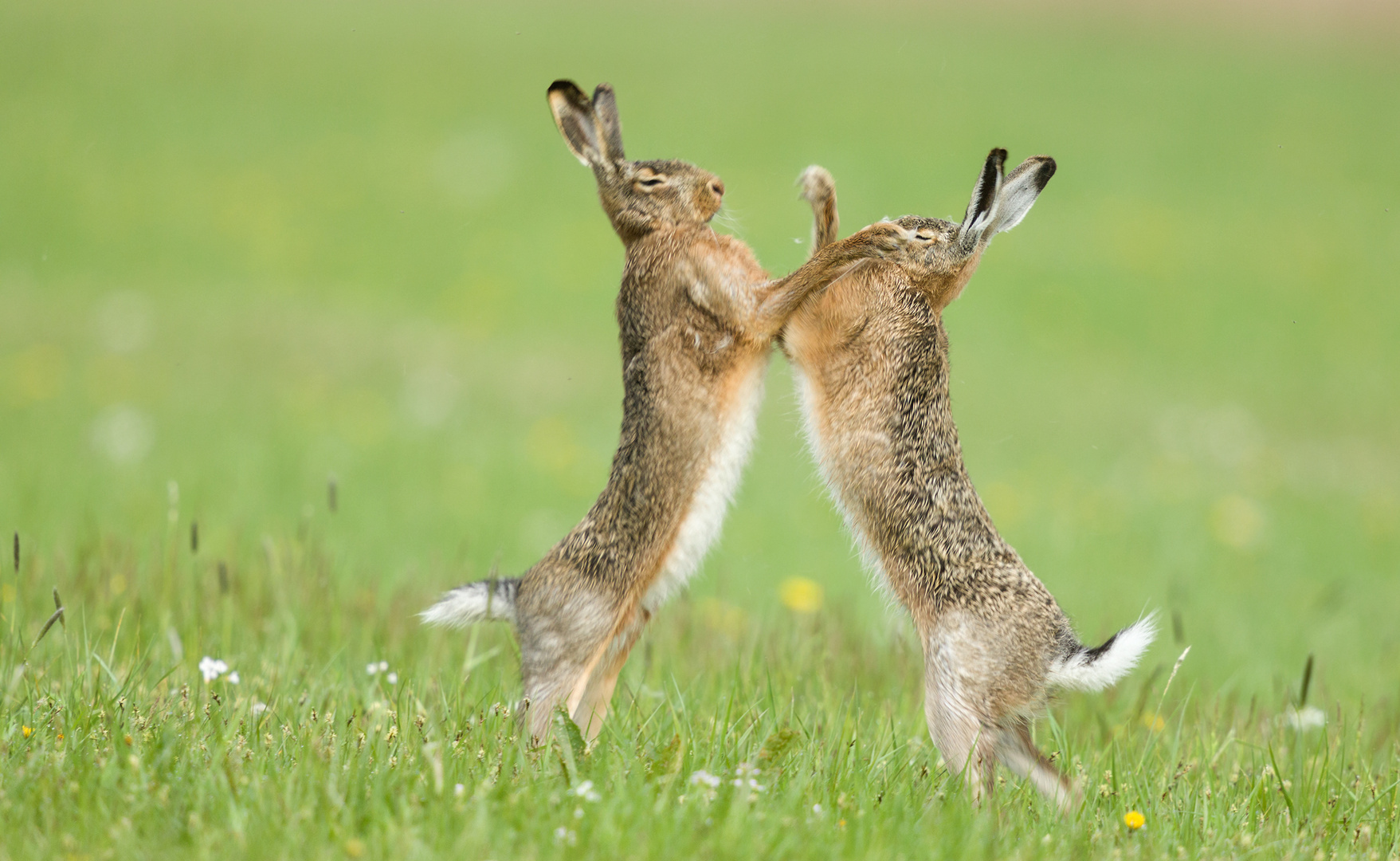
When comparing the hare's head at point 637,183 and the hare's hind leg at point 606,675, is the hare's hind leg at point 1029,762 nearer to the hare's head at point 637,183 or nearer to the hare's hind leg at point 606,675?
the hare's hind leg at point 606,675

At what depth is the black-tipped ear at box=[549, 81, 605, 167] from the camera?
425cm

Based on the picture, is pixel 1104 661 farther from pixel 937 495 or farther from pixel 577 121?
pixel 577 121

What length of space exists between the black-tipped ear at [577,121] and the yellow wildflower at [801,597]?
2655 mm

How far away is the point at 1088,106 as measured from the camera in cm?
1783

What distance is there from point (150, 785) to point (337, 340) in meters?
9.87

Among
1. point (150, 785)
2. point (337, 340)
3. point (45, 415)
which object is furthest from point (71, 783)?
point (337, 340)

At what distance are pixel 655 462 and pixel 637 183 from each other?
3.41ft

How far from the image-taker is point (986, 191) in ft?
12.8

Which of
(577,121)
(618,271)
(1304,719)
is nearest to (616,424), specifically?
(618,271)

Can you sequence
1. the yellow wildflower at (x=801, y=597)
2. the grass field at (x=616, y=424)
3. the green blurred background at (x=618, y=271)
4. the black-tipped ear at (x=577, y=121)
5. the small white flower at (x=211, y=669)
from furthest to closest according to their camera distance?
the green blurred background at (x=618, y=271) < the yellow wildflower at (x=801, y=597) < the black-tipped ear at (x=577, y=121) < the small white flower at (x=211, y=669) < the grass field at (x=616, y=424)

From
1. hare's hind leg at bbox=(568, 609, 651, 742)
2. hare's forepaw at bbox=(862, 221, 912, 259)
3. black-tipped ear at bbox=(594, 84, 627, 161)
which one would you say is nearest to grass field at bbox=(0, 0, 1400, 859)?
hare's hind leg at bbox=(568, 609, 651, 742)

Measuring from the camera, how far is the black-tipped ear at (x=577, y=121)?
167 inches

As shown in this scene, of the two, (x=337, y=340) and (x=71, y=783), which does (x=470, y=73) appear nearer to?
(x=337, y=340)

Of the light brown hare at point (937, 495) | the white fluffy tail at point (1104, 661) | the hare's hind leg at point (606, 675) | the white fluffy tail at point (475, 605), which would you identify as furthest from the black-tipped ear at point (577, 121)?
the white fluffy tail at point (1104, 661)
